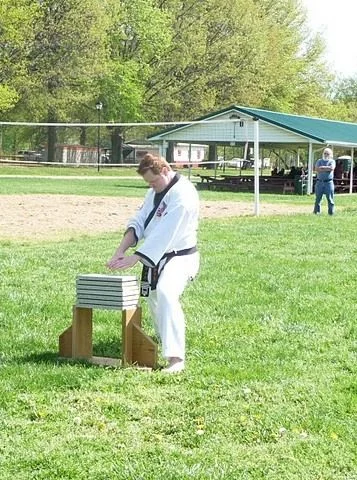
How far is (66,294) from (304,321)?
8.61 feet

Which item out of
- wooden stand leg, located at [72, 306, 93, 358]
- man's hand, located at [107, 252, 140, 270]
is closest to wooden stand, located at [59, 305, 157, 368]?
wooden stand leg, located at [72, 306, 93, 358]

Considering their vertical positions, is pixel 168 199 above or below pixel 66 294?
above

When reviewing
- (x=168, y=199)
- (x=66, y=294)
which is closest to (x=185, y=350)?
(x=168, y=199)

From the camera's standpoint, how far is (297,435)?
5.25 m

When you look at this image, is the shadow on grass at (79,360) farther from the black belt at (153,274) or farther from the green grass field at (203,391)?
the black belt at (153,274)

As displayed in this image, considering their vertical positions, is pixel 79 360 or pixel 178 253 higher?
pixel 178 253

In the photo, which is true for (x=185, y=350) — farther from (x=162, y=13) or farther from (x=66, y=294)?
(x=162, y=13)

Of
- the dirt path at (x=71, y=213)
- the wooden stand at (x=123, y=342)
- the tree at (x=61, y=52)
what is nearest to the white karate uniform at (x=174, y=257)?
the wooden stand at (x=123, y=342)

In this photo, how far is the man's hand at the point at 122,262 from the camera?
6.89 meters

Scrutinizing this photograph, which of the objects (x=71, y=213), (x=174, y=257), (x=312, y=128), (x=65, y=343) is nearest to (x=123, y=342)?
(x=65, y=343)

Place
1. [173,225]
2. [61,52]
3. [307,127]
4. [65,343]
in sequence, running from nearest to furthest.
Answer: [173,225] < [65,343] < [307,127] < [61,52]

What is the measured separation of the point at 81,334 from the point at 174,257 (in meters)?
0.92

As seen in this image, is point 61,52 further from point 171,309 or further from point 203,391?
point 203,391

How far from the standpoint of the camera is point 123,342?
22.2 ft
